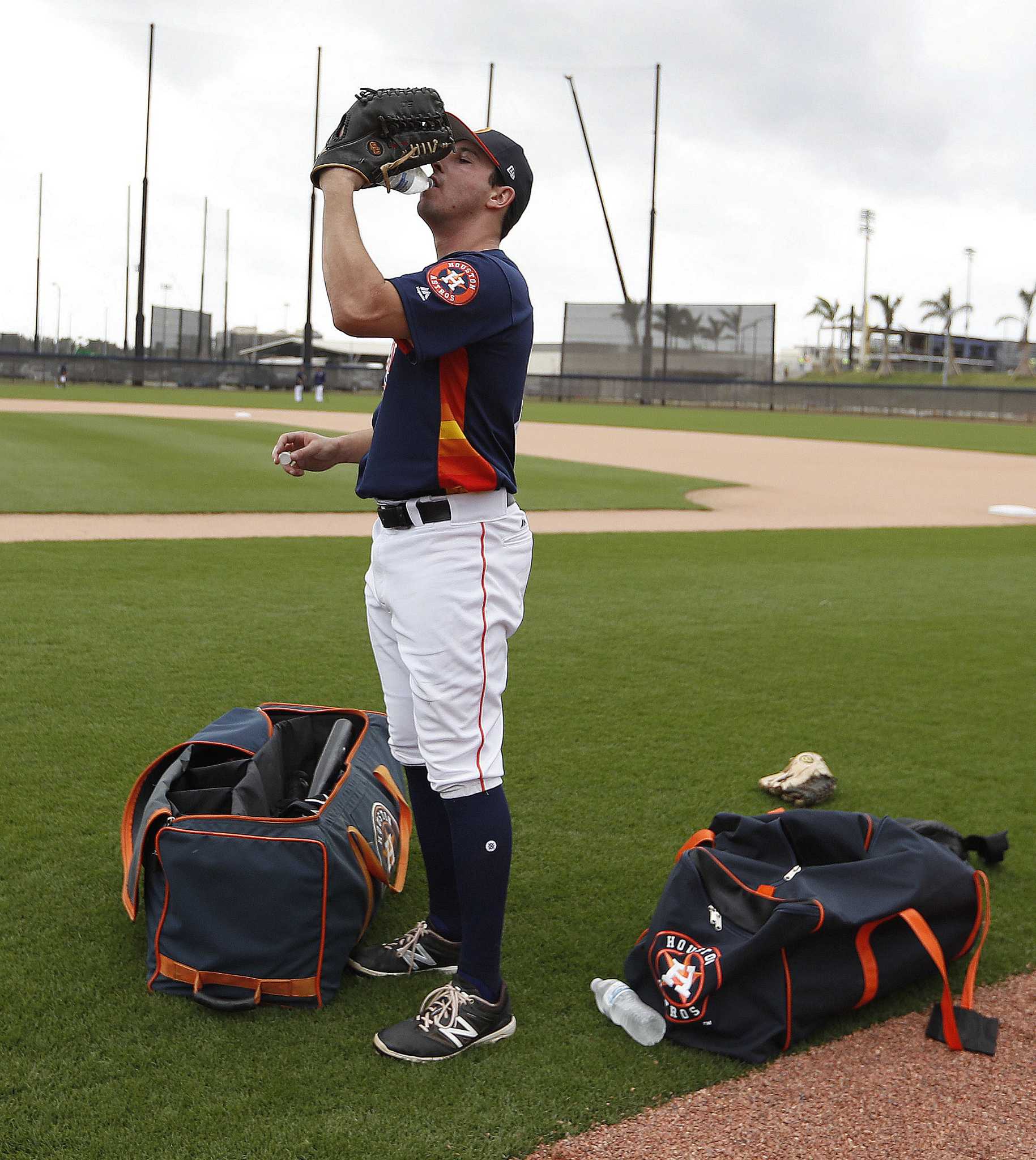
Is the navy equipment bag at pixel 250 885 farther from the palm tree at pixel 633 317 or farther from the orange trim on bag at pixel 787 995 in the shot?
the palm tree at pixel 633 317

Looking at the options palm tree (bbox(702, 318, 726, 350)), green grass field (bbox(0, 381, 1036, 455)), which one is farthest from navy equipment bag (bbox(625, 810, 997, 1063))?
palm tree (bbox(702, 318, 726, 350))

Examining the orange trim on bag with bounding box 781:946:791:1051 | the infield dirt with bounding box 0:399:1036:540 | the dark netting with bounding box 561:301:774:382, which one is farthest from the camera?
the dark netting with bounding box 561:301:774:382

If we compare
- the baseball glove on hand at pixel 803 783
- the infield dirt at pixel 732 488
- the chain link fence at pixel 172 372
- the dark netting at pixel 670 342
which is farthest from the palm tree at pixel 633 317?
the baseball glove on hand at pixel 803 783

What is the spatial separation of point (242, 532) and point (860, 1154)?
830 cm

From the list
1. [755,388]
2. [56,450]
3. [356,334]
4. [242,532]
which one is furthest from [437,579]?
[755,388]

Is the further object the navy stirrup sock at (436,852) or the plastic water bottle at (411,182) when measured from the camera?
the navy stirrup sock at (436,852)

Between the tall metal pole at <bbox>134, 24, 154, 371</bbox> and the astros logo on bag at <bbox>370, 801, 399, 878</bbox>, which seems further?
the tall metal pole at <bbox>134, 24, 154, 371</bbox>

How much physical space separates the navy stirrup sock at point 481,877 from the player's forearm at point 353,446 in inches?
36.0

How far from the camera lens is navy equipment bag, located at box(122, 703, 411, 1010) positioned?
2656 millimetres

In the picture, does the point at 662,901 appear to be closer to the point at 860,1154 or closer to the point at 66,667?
the point at 860,1154

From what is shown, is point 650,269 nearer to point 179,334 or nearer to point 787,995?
point 179,334

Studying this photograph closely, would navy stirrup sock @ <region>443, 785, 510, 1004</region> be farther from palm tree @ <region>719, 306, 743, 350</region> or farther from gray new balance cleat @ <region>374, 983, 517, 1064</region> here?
palm tree @ <region>719, 306, 743, 350</region>

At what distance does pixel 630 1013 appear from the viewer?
2.63 m

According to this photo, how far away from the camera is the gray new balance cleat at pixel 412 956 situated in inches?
113
